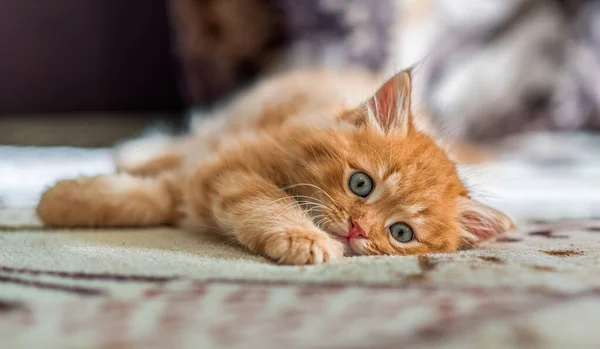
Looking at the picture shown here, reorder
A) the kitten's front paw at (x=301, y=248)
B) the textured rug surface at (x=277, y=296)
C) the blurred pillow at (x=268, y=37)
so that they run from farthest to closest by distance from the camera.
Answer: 1. the blurred pillow at (x=268, y=37)
2. the kitten's front paw at (x=301, y=248)
3. the textured rug surface at (x=277, y=296)

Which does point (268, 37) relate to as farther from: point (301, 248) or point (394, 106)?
point (301, 248)

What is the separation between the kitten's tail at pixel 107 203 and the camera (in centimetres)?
123

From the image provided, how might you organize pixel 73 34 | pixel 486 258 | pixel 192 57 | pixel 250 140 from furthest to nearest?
pixel 73 34 → pixel 192 57 → pixel 250 140 → pixel 486 258

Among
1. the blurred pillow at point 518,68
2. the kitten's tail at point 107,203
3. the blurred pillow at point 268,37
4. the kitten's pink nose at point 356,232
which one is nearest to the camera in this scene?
the kitten's pink nose at point 356,232

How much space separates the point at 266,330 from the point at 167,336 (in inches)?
4.5

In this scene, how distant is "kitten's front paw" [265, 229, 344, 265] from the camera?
3.18 ft

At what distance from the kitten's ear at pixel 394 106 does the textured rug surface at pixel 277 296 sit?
34 cm

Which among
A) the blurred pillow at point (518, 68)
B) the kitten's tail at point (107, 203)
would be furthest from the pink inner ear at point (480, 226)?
the blurred pillow at point (518, 68)

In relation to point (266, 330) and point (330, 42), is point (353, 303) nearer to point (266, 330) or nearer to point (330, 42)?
point (266, 330)

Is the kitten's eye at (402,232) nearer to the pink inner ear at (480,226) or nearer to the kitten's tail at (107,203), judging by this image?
the pink inner ear at (480,226)

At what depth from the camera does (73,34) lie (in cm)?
295

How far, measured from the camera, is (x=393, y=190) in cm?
114

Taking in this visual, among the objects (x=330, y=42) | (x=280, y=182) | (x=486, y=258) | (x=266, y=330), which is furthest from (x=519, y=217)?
(x=330, y=42)

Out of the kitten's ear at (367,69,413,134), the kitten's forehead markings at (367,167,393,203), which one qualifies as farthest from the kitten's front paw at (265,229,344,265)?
the kitten's ear at (367,69,413,134)
